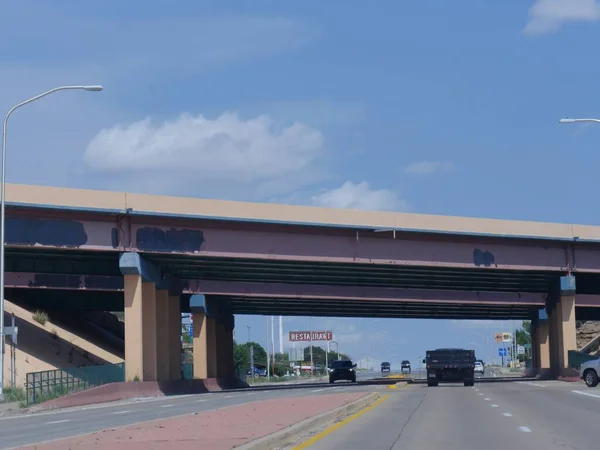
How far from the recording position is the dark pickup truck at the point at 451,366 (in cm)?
5784

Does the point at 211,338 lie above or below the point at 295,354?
above

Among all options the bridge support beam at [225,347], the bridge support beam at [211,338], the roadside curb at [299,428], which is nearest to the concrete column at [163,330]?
the bridge support beam at [211,338]

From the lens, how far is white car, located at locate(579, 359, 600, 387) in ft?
160

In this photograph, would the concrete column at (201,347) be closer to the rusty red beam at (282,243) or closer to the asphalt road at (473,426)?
the rusty red beam at (282,243)

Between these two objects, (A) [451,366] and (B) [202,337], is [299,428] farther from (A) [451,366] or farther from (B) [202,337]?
(B) [202,337]

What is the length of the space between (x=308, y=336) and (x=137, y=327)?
135 metres

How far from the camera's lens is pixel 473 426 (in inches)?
918

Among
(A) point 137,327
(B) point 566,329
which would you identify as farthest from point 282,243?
(B) point 566,329

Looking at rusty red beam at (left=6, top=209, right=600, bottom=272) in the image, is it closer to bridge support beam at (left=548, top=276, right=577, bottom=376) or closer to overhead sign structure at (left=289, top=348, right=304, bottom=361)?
bridge support beam at (left=548, top=276, right=577, bottom=376)

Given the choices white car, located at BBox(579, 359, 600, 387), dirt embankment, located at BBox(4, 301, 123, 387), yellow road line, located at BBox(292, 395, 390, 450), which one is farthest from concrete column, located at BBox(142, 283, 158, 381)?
white car, located at BBox(579, 359, 600, 387)

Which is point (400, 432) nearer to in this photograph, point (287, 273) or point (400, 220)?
point (400, 220)

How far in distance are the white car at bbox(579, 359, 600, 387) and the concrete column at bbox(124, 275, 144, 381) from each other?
21.0 meters

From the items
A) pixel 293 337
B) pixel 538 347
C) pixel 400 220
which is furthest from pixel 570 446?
pixel 293 337

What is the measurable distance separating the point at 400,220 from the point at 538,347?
4176 centimetres
